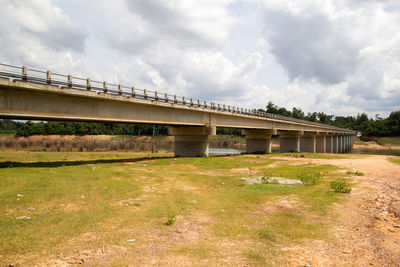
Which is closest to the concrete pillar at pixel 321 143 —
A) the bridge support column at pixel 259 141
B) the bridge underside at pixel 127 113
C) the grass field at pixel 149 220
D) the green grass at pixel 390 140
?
the bridge underside at pixel 127 113

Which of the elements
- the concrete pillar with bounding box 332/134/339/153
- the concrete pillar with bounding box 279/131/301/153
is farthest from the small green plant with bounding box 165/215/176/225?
the concrete pillar with bounding box 332/134/339/153

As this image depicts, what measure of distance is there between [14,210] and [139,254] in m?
6.16

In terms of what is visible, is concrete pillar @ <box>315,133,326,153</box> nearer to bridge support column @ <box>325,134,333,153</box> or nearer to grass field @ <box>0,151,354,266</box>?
bridge support column @ <box>325,134,333,153</box>

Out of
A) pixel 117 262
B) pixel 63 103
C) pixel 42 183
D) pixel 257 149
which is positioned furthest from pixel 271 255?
pixel 257 149

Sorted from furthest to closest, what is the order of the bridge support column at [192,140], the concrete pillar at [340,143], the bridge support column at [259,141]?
the concrete pillar at [340,143]
the bridge support column at [259,141]
the bridge support column at [192,140]

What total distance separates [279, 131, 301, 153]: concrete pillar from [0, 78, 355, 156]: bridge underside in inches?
387

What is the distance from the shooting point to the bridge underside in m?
18.4

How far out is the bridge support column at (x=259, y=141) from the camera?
176ft

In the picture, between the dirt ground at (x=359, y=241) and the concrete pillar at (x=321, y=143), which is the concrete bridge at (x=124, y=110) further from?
the concrete pillar at (x=321, y=143)

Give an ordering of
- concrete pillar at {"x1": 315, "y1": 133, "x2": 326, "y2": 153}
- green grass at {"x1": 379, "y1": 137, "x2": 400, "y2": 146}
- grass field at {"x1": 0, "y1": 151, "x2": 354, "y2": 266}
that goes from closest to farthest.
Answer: grass field at {"x1": 0, "y1": 151, "x2": 354, "y2": 266}
concrete pillar at {"x1": 315, "y1": 133, "x2": 326, "y2": 153}
green grass at {"x1": 379, "y1": 137, "x2": 400, "y2": 146}

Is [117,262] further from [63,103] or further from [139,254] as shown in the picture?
[63,103]

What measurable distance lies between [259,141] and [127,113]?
34.6m

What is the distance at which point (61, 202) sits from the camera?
10914 mm

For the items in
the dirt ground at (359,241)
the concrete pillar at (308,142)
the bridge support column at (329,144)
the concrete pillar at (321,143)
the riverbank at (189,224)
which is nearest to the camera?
the dirt ground at (359,241)
